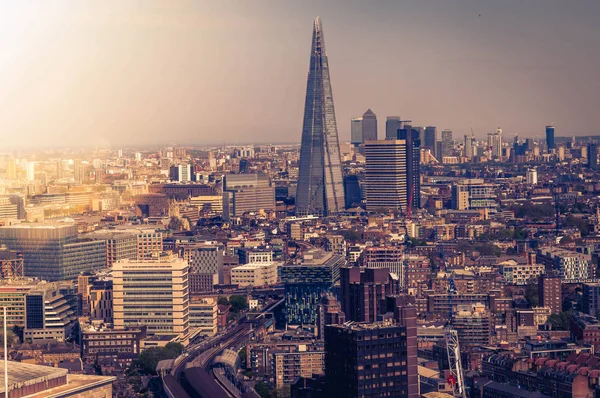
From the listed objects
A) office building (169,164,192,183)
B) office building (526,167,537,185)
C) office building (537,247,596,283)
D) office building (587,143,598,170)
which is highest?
office building (587,143,598,170)

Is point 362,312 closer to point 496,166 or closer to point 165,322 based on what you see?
point 165,322

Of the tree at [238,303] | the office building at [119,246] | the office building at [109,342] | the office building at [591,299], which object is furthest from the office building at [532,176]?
the office building at [109,342]

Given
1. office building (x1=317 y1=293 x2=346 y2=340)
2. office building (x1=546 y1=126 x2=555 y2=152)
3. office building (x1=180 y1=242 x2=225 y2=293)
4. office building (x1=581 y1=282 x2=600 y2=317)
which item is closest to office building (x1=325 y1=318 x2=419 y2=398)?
office building (x1=317 y1=293 x2=346 y2=340)

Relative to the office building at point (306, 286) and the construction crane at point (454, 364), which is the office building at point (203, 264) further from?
the construction crane at point (454, 364)

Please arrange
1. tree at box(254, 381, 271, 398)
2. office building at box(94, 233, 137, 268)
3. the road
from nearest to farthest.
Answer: tree at box(254, 381, 271, 398)
the road
office building at box(94, 233, 137, 268)

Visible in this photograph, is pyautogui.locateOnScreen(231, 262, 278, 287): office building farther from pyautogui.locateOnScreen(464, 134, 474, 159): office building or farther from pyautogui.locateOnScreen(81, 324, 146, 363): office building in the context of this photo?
pyautogui.locateOnScreen(464, 134, 474, 159): office building

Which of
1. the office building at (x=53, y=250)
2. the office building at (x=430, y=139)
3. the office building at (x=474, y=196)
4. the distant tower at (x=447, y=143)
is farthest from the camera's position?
the distant tower at (x=447, y=143)

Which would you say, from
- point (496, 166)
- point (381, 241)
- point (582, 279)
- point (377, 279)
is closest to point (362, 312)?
point (377, 279)
